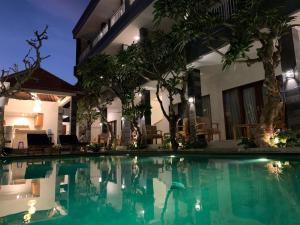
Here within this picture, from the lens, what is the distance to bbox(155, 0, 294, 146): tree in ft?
20.6

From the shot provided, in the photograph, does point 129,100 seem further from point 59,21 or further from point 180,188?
point 59,21

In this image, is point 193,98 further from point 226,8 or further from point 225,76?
point 226,8

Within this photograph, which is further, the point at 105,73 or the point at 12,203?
the point at 105,73

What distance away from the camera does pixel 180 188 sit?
301 centimetres

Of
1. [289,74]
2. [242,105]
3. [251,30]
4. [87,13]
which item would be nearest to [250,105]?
[242,105]

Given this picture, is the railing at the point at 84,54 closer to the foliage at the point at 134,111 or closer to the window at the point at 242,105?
the foliage at the point at 134,111

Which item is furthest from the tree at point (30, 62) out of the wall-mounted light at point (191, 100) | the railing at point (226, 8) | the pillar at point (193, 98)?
the railing at point (226, 8)

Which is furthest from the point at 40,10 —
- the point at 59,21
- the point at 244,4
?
the point at 244,4

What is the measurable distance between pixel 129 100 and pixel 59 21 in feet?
159

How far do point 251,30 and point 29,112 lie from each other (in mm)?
14891

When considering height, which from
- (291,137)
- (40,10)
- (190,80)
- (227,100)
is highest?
(40,10)

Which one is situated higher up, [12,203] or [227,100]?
[227,100]

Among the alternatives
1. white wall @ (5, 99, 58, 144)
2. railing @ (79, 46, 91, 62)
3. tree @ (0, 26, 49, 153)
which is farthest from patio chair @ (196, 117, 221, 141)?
railing @ (79, 46, 91, 62)

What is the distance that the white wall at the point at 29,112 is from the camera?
15.9 metres
